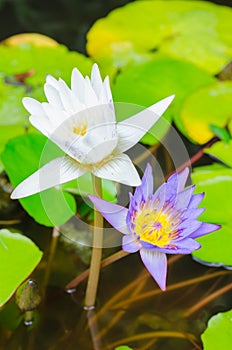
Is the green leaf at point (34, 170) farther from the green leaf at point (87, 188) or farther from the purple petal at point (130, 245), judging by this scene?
the purple petal at point (130, 245)

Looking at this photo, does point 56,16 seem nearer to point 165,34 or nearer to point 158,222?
point 165,34

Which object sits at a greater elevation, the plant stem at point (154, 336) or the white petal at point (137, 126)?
the white petal at point (137, 126)

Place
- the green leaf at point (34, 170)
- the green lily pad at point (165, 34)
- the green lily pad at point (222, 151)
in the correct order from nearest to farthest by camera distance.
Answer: the green leaf at point (34, 170), the green lily pad at point (222, 151), the green lily pad at point (165, 34)

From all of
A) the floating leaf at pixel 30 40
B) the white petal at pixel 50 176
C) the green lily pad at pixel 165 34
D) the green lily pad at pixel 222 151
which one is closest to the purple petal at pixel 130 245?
the white petal at pixel 50 176

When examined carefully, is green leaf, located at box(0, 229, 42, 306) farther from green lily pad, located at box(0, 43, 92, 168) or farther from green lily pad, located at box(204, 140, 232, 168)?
green lily pad, located at box(204, 140, 232, 168)

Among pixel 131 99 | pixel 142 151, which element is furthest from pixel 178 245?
pixel 131 99

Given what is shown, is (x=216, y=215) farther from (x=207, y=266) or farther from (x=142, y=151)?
(x=142, y=151)

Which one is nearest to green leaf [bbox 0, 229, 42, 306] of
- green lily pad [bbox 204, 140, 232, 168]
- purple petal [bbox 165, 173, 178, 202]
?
purple petal [bbox 165, 173, 178, 202]

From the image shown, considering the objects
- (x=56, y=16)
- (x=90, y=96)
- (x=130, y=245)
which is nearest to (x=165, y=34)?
(x=56, y=16)
